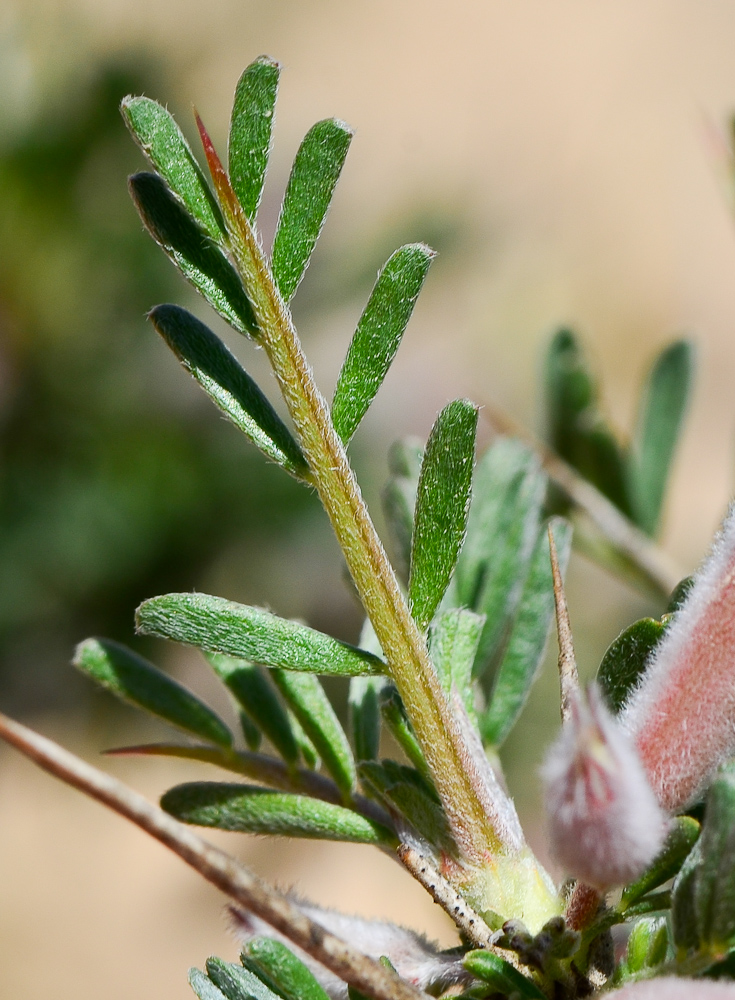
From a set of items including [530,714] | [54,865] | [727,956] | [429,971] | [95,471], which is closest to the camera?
[727,956]

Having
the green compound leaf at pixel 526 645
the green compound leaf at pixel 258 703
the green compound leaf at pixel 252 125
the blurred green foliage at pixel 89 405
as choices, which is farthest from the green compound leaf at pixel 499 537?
the blurred green foliage at pixel 89 405

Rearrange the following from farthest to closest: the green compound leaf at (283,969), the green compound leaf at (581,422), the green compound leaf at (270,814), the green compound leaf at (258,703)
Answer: the green compound leaf at (581,422)
the green compound leaf at (258,703)
the green compound leaf at (270,814)
the green compound leaf at (283,969)

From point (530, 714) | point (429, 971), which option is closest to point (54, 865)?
point (530, 714)

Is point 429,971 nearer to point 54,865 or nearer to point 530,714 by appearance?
point 530,714

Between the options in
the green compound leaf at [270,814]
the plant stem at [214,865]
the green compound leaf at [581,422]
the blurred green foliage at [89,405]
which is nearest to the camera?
the plant stem at [214,865]

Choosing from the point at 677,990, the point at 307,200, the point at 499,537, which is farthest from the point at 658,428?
the point at 677,990

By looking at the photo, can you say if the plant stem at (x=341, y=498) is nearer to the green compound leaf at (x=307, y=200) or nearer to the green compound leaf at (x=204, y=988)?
the green compound leaf at (x=307, y=200)

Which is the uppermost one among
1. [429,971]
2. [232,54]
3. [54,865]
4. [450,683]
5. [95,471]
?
[232,54]

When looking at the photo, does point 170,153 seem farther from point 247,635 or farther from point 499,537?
point 499,537
